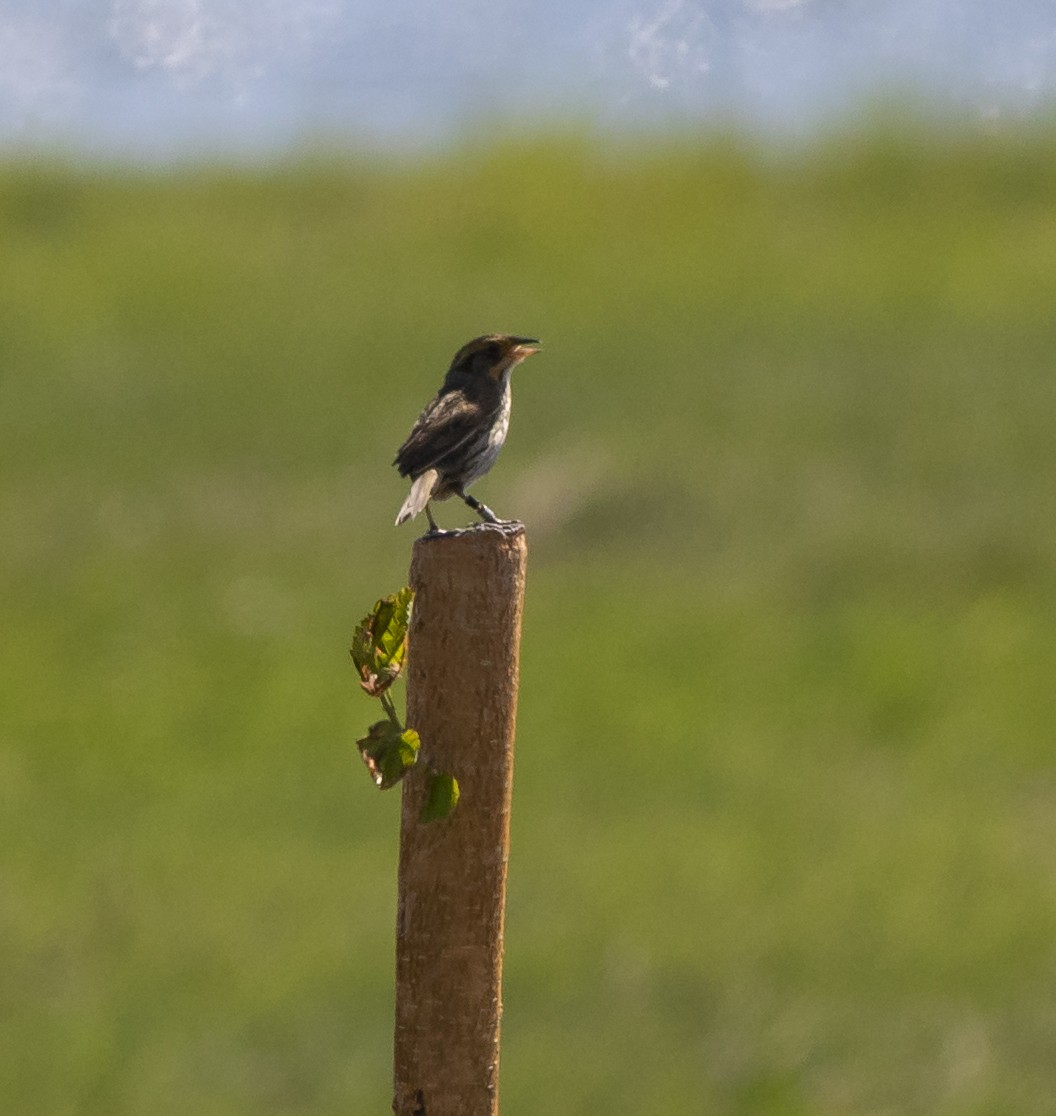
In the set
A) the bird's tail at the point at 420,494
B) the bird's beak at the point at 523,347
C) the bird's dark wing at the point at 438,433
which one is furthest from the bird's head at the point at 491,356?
the bird's tail at the point at 420,494

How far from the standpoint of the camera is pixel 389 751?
4.50 meters

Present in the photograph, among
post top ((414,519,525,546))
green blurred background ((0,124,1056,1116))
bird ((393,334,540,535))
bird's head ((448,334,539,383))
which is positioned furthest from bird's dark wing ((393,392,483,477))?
green blurred background ((0,124,1056,1116))

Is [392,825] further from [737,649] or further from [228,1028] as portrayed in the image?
[737,649]

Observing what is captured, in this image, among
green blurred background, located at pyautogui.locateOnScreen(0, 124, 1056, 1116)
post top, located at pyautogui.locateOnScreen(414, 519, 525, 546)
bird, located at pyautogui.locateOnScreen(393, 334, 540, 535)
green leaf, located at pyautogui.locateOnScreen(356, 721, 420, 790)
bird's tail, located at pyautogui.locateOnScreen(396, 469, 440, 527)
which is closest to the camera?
green leaf, located at pyautogui.locateOnScreen(356, 721, 420, 790)

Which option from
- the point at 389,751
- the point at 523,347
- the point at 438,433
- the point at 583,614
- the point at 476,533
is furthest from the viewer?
the point at 583,614

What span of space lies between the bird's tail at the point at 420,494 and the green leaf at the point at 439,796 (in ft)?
3.23

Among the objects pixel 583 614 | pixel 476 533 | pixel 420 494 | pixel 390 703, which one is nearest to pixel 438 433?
pixel 420 494

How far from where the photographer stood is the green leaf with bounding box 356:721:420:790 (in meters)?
4.50

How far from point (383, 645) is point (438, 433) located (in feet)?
4.42

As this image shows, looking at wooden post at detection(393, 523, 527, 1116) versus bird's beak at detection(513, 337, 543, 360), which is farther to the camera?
bird's beak at detection(513, 337, 543, 360)

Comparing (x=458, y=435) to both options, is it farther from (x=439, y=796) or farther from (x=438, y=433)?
(x=439, y=796)

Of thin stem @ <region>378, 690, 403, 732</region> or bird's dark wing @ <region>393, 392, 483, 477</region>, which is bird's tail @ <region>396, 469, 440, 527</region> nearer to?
bird's dark wing @ <region>393, 392, 483, 477</region>

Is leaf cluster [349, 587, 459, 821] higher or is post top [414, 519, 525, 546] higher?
post top [414, 519, 525, 546]

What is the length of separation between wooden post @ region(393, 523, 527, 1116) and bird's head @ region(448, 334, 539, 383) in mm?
1501
